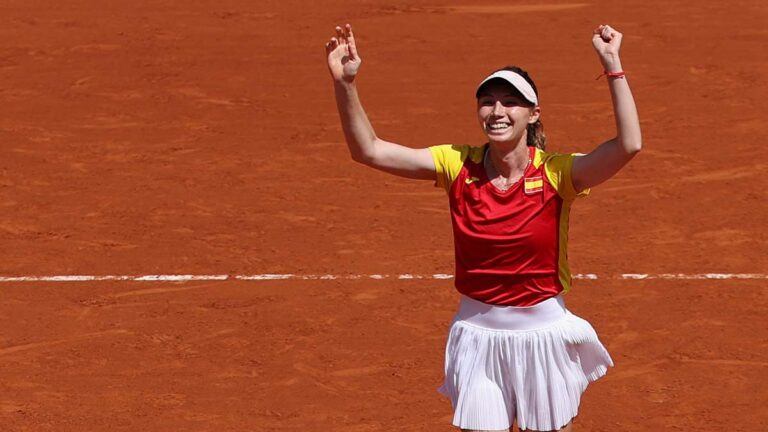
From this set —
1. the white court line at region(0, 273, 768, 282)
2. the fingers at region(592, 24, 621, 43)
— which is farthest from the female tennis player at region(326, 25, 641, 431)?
the white court line at region(0, 273, 768, 282)

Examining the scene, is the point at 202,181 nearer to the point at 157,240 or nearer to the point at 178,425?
the point at 157,240

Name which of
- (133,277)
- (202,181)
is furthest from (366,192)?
(133,277)

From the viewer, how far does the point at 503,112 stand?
19.1ft

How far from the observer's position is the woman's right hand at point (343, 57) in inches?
230

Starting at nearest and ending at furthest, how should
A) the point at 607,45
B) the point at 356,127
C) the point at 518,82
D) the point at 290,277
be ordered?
the point at 607,45
the point at 518,82
the point at 356,127
the point at 290,277

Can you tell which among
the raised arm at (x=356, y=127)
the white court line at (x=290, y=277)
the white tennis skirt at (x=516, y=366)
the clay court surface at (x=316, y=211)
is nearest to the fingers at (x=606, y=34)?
the raised arm at (x=356, y=127)

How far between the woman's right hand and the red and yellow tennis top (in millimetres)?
490

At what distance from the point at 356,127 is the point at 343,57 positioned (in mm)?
282

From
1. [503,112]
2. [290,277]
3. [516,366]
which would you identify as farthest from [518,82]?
[290,277]

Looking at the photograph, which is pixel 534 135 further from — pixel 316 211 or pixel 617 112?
pixel 316 211

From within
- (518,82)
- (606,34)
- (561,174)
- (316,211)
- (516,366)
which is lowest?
(516,366)

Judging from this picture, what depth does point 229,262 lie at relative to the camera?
38.8 feet

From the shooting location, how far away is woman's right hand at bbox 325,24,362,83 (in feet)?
19.2

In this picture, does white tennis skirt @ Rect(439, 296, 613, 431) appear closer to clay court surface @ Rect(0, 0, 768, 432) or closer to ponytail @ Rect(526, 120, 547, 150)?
ponytail @ Rect(526, 120, 547, 150)
